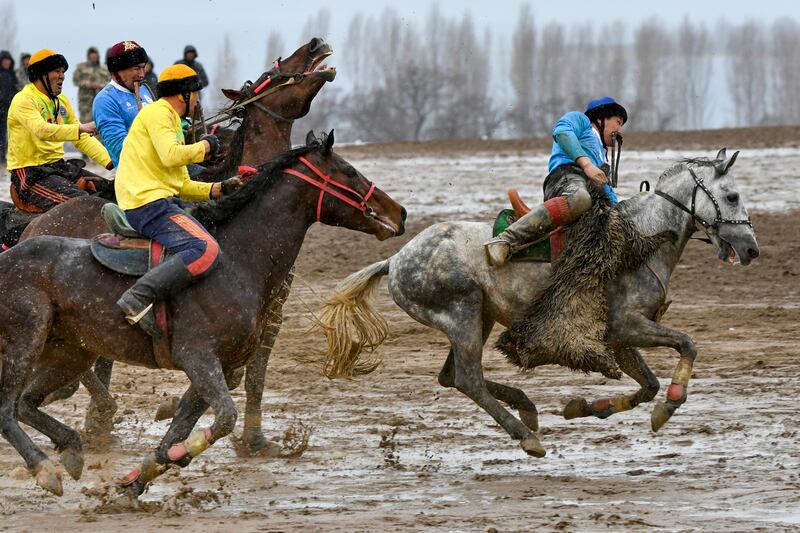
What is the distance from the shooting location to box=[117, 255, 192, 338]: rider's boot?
7.49 meters

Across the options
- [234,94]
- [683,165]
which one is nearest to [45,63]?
[234,94]

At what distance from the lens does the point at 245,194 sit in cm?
800

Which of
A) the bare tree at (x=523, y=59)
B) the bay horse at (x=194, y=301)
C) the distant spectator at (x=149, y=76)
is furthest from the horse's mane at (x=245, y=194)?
the bare tree at (x=523, y=59)

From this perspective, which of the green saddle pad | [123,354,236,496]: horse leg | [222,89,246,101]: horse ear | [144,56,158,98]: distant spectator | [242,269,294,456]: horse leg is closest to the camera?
[123,354,236,496]: horse leg

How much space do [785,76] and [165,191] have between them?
55.2 m

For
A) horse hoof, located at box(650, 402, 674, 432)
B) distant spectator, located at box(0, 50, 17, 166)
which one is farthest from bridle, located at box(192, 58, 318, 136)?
distant spectator, located at box(0, 50, 17, 166)

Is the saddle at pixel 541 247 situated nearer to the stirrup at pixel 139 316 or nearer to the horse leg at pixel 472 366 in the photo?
the horse leg at pixel 472 366

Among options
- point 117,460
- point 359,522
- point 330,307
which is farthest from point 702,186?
point 117,460

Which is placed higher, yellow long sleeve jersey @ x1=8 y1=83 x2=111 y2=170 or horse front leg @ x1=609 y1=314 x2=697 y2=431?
yellow long sleeve jersey @ x1=8 y1=83 x2=111 y2=170

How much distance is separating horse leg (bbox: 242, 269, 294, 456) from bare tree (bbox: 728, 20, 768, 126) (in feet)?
157

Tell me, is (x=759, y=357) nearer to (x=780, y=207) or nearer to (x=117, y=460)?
(x=117, y=460)

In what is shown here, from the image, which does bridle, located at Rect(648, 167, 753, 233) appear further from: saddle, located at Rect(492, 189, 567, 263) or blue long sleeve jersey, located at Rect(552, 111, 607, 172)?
saddle, located at Rect(492, 189, 567, 263)

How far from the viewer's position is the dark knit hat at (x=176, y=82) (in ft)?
25.9

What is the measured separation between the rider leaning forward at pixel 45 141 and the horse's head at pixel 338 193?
2.16m
